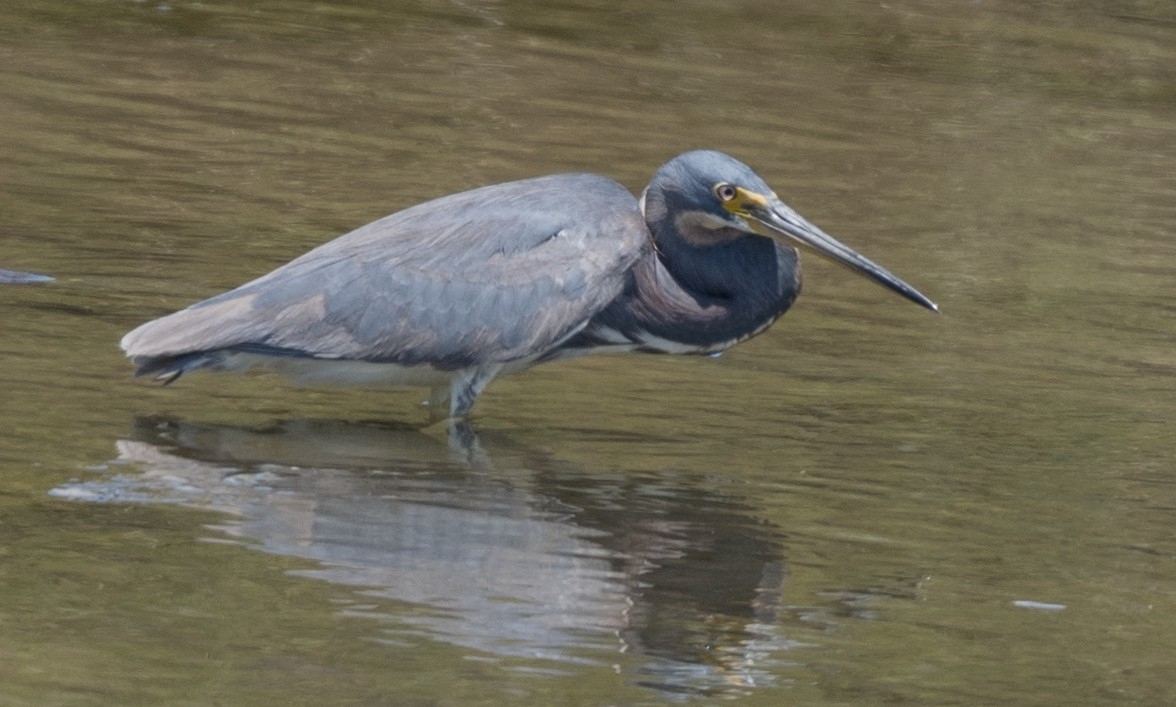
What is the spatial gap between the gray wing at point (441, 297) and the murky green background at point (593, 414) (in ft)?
0.97

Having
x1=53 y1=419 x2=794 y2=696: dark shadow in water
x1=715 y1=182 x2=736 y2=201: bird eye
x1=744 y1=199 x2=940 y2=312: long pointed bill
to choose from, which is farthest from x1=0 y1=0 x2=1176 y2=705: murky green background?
x1=715 y1=182 x2=736 y2=201: bird eye

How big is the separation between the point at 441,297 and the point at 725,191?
1012 millimetres

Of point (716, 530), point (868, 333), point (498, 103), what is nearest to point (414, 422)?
point (716, 530)

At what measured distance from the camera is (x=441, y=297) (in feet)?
23.3

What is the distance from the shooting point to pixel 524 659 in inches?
200

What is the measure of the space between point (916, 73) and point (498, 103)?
3013mm

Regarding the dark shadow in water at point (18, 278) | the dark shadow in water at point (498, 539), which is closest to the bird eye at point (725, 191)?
the dark shadow in water at point (498, 539)

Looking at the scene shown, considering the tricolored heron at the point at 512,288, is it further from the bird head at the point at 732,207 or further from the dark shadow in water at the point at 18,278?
the dark shadow in water at the point at 18,278

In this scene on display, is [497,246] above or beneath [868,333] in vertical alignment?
above

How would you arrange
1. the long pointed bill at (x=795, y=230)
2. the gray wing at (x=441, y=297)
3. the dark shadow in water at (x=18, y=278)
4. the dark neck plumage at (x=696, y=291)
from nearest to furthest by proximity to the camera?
the gray wing at (x=441, y=297) < the long pointed bill at (x=795, y=230) < the dark neck plumage at (x=696, y=291) < the dark shadow in water at (x=18, y=278)

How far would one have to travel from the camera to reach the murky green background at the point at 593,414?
5.21 metres

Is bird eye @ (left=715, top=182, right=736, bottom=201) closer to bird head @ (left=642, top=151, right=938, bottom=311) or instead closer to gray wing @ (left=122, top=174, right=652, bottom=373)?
bird head @ (left=642, top=151, right=938, bottom=311)

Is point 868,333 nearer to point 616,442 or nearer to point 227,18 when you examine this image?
point 616,442

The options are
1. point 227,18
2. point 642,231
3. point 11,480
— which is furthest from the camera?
point 227,18
